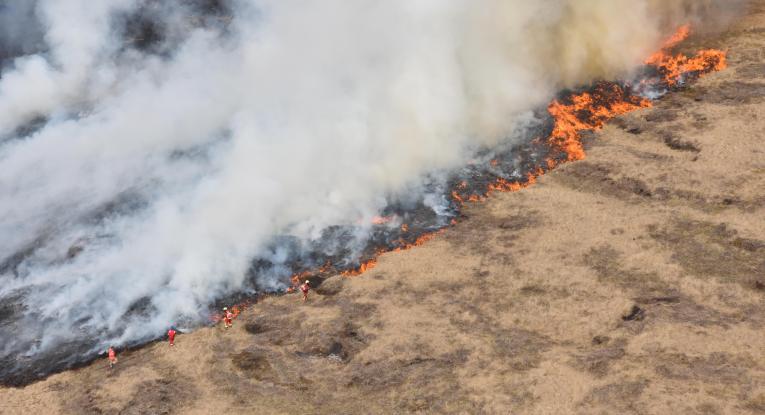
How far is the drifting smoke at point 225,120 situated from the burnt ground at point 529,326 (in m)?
1.73

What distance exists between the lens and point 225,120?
2219 cm

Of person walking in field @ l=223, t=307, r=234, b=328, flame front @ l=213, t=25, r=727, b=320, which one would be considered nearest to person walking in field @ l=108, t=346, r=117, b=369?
person walking in field @ l=223, t=307, r=234, b=328

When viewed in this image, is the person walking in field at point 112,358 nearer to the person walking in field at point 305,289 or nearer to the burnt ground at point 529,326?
the burnt ground at point 529,326

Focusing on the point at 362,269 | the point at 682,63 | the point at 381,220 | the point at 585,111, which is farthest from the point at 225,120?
the point at 682,63

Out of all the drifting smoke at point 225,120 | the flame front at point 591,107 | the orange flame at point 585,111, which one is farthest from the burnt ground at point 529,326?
the orange flame at point 585,111

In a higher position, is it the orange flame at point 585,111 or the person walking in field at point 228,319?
the orange flame at point 585,111

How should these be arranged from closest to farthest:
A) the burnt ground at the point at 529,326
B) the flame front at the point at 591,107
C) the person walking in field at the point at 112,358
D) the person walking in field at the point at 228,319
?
the burnt ground at the point at 529,326 < the person walking in field at the point at 112,358 < the person walking in field at the point at 228,319 < the flame front at the point at 591,107

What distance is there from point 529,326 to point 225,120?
42.7 ft

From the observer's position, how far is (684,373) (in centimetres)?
1265

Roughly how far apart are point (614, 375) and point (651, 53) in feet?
55.8

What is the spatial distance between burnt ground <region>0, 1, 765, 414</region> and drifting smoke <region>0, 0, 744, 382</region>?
68.1 inches

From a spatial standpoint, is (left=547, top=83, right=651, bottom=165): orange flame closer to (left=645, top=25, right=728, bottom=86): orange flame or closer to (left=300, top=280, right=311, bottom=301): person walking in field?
(left=645, top=25, right=728, bottom=86): orange flame

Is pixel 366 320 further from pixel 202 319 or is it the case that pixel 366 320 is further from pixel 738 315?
pixel 738 315

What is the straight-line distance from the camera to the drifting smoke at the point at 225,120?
16.6 metres
